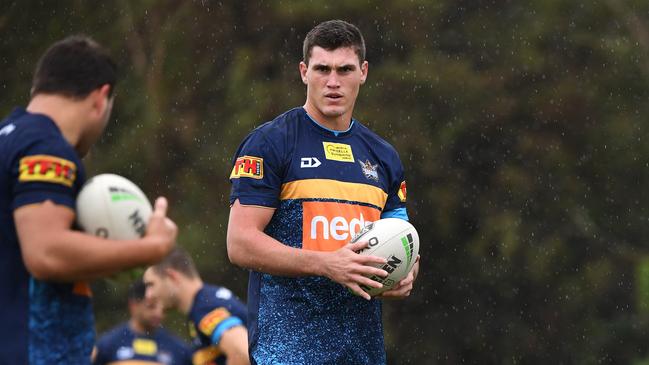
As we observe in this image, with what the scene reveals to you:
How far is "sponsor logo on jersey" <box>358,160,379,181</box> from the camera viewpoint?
20.1 ft

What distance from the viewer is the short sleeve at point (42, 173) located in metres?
4.39

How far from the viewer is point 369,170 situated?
6.17m

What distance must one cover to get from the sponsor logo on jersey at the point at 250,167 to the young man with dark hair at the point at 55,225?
47.6 inches

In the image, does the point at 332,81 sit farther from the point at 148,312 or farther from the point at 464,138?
the point at 464,138

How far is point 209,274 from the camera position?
19.6 m

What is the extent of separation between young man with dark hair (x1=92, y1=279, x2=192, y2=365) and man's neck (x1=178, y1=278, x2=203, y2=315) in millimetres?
570

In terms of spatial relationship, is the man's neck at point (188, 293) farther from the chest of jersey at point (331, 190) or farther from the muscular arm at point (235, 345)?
the chest of jersey at point (331, 190)

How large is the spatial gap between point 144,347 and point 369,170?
3437 mm

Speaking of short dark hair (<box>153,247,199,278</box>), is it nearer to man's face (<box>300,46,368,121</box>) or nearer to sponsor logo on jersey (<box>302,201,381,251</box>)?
man's face (<box>300,46,368,121</box>)

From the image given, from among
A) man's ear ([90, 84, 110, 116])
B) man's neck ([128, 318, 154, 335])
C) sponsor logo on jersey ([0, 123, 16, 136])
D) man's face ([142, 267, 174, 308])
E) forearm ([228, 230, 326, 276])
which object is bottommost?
man's neck ([128, 318, 154, 335])

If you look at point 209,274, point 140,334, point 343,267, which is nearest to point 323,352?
point 343,267

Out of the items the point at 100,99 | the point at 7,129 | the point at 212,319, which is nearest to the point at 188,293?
the point at 212,319

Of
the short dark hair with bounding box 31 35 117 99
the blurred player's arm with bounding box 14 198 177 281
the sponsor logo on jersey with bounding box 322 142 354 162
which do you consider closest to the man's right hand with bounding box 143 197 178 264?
the blurred player's arm with bounding box 14 198 177 281

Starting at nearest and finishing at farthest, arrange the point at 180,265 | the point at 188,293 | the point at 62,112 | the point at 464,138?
the point at 62,112 < the point at 188,293 < the point at 180,265 < the point at 464,138
